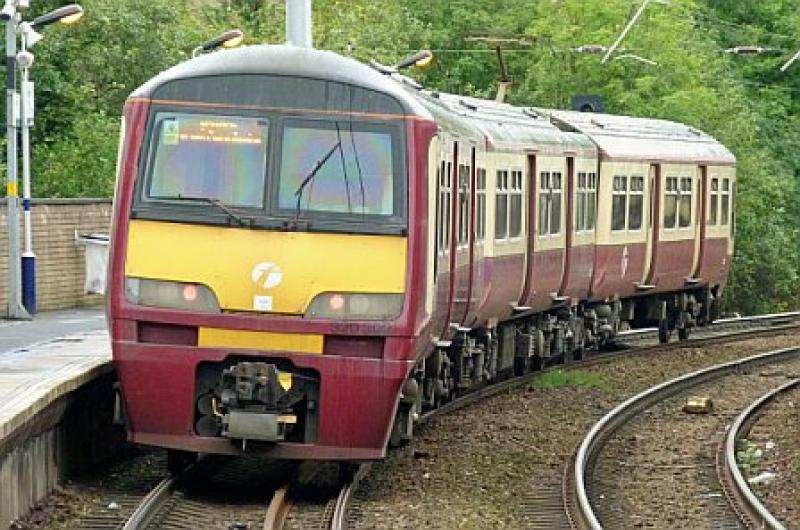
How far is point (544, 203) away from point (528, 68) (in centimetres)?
2652

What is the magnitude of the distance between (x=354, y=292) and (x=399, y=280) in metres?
0.31

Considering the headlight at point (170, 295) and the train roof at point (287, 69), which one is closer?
the headlight at point (170, 295)

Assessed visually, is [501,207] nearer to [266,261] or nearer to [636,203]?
[266,261]

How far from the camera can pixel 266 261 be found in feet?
42.6

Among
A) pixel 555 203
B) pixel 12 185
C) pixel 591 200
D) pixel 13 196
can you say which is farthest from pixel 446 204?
pixel 12 185

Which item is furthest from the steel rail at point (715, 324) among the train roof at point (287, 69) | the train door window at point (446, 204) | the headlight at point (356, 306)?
the headlight at point (356, 306)

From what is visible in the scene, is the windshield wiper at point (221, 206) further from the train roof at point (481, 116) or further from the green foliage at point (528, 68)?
the green foliage at point (528, 68)

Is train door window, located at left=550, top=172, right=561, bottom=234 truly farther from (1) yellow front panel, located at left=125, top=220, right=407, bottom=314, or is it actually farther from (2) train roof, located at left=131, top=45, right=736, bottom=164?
(1) yellow front panel, located at left=125, top=220, right=407, bottom=314

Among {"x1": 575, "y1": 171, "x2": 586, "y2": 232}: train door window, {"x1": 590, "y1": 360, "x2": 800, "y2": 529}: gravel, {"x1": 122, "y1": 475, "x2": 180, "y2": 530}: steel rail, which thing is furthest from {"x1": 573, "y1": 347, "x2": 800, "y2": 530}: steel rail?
{"x1": 122, "y1": 475, "x2": 180, "y2": 530}: steel rail

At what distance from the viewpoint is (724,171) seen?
3117 centimetres

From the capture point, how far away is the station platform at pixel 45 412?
1192cm

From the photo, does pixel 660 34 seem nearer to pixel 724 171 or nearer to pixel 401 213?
pixel 724 171

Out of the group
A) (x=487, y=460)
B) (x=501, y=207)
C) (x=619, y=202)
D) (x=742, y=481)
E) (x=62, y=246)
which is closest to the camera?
(x=742, y=481)

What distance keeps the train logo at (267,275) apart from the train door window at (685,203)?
16.2 metres
